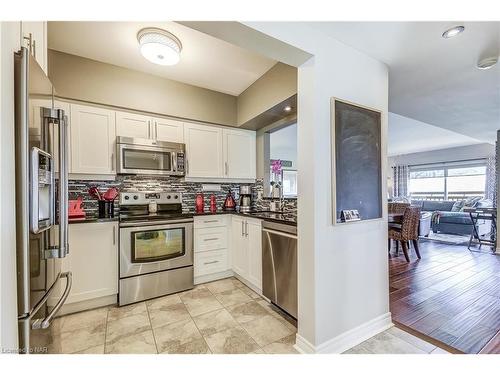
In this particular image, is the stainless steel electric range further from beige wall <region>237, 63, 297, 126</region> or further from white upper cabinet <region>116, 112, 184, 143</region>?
beige wall <region>237, 63, 297, 126</region>

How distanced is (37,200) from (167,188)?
7.28 feet

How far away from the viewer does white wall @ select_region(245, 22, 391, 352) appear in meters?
1.56

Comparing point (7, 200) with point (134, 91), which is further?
point (134, 91)

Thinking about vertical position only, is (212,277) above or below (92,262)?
below

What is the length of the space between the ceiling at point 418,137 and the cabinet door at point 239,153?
2475 mm

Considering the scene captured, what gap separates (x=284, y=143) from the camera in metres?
6.06

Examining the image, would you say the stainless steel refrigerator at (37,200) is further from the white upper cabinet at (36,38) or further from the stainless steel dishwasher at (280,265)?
the stainless steel dishwasher at (280,265)

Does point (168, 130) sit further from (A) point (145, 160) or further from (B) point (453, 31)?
(B) point (453, 31)

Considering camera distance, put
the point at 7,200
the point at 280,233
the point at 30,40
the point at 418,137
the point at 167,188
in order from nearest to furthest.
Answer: the point at 7,200 → the point at 30,40 → the point at 280,233 → the point at 167,188 → the point at 418,137

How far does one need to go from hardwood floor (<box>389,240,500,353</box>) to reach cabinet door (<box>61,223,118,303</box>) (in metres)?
2.80

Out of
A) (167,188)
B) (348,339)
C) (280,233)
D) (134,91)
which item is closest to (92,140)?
(134,91)

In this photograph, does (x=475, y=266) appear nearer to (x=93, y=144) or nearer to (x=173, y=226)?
(x=173, y=226)

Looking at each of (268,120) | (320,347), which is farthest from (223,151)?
(320,347)
